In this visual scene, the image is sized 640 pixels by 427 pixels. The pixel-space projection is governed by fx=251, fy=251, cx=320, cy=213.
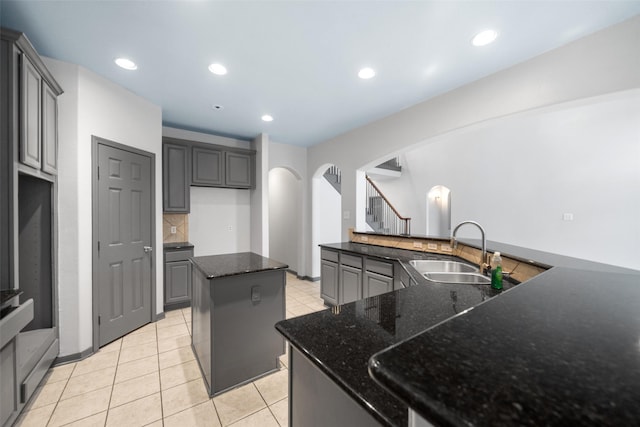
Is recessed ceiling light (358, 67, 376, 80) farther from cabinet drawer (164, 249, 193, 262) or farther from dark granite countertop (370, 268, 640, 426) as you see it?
cabinet drawer (164, 249, 193, 262)

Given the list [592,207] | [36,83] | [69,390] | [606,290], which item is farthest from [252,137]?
[592,207]

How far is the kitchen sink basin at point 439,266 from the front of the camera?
2318 millimetres

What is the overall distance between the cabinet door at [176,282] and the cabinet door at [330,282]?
1.97m

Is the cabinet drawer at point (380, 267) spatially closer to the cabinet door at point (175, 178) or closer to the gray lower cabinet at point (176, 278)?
the gray lower cabinet at point (176, 278)

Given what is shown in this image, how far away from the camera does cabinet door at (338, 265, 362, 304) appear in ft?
10.5

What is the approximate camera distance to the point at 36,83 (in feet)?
6.35

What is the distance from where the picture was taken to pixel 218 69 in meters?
2.52

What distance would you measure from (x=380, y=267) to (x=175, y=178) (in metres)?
3.23

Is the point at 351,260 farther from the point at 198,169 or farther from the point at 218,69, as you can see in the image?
the point at 198,169

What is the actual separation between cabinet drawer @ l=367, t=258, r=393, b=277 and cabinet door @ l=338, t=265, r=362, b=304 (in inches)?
8.7

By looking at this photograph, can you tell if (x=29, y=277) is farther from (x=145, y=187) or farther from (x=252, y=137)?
(x=252, y=137)

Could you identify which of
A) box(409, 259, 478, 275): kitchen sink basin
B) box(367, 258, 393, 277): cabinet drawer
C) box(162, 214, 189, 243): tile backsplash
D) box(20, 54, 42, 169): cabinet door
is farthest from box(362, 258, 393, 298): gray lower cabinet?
box(20, 54, 42, 169): cabinet door

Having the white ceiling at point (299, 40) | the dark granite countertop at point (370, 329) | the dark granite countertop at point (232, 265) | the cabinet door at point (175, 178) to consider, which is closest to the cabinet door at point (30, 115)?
the white ceiling at point (299, 40)

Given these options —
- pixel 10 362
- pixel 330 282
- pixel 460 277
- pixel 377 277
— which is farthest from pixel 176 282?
pixel 460 277
